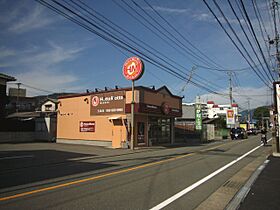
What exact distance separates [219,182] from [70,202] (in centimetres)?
517

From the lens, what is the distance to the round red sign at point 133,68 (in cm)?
2278

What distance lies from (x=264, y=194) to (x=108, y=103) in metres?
19.8

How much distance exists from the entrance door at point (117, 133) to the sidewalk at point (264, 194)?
50.3 feet

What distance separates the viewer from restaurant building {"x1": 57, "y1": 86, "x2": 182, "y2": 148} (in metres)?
24.7

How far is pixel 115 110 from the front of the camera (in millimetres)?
25453

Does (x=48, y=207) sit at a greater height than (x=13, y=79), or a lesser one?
lesser

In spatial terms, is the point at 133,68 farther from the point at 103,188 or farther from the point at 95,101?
the point at 103,188

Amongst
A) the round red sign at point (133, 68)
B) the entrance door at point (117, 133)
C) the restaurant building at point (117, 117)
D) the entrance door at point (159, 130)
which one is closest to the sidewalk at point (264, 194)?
the round red sign at point (133, 68)

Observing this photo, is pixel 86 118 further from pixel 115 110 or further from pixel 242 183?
pixel 242 183

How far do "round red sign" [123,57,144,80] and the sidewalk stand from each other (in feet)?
46.1

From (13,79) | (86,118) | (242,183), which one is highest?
(13,79)

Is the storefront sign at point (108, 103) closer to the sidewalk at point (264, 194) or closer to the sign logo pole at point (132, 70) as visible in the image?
the sign logo pole at point (132, 70)

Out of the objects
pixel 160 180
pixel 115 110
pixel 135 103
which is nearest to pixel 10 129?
pixel 115 110

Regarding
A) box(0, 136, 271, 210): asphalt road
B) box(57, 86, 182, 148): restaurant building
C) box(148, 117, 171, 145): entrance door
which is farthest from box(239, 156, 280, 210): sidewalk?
box(148, 117, 171, 145): entrance door
